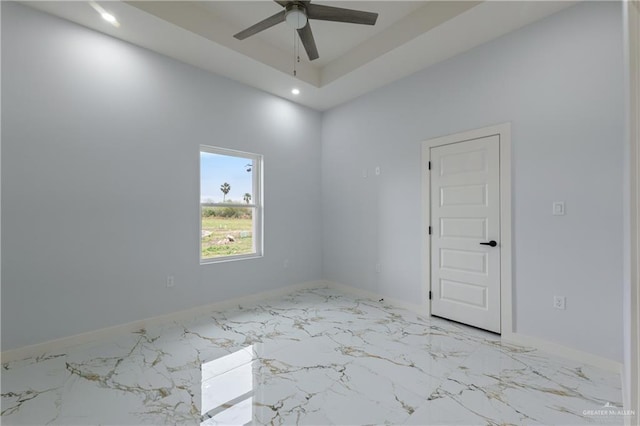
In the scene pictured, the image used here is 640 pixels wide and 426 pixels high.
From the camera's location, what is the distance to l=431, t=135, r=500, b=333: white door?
292 centimetres

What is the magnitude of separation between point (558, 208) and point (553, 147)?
56 cm

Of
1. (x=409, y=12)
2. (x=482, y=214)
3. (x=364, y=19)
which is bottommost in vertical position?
(x=482, y=214)

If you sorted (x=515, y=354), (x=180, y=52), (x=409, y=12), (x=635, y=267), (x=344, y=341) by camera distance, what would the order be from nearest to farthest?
(x=635, y=267)
(x=515, y=354)
(x=344, y=341)
(x=409, y=12)
(x=180, y=52)

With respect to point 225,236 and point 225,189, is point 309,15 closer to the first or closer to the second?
point 225,189

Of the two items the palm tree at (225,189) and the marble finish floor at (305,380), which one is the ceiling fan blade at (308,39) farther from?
the marble finish floor at (305,380)

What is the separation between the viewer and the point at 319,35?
11.0 ft

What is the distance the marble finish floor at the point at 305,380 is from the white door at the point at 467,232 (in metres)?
0.32

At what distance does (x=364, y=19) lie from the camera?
2318mm

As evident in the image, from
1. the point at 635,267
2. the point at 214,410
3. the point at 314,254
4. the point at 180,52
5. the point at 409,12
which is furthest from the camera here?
the point at 314,254

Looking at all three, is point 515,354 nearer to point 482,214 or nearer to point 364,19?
point 482,214

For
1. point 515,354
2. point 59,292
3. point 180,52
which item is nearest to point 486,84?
point 515,354

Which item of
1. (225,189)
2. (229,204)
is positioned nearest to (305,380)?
(229,204)

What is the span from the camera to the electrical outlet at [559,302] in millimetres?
2479

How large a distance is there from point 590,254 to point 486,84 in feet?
6.26
